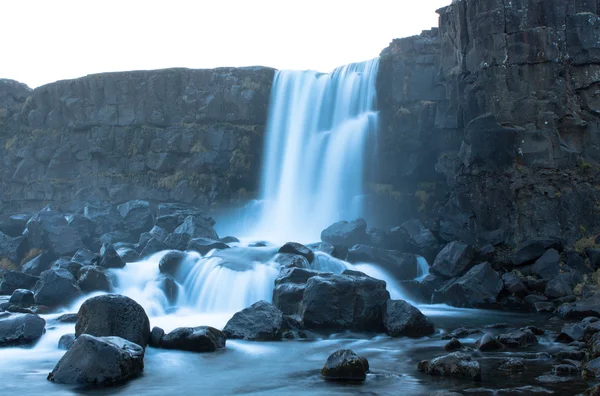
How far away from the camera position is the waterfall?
103 feet

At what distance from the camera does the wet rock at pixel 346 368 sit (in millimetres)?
11062

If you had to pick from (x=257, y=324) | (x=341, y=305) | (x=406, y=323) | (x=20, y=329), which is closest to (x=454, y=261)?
(x=406, y=323)

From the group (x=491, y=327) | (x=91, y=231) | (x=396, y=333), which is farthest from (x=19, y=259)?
(x=491, y=327)

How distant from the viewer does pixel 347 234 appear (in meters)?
25.8

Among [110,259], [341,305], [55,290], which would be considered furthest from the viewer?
[110,259]

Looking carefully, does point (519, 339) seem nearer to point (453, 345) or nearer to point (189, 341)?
point (453, 345)

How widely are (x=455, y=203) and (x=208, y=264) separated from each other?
35.9 feet

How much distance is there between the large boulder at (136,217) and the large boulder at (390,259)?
11.2m

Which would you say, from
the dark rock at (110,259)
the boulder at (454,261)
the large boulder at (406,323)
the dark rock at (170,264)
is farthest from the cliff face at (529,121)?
the dark rock at (110,259)

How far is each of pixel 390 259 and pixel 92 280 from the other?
10.6 m

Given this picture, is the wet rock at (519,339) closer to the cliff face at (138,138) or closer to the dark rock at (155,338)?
the dark rock at (155,338)

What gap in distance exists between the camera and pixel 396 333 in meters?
15.5

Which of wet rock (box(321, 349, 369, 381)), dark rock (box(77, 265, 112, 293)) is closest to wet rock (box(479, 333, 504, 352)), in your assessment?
wet rock (box(321, 349, 369, 381))

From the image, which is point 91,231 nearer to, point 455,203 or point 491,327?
point 455,203
